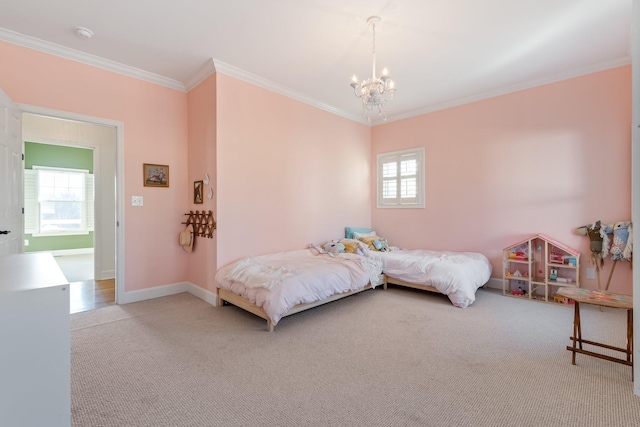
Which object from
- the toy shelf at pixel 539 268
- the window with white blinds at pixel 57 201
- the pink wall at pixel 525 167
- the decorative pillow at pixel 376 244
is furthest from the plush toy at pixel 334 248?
the window with white blinds at pixel 57 201

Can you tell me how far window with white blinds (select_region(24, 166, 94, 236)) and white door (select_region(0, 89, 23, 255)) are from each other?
488 centimetres

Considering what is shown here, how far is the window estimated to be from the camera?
16.6 ft

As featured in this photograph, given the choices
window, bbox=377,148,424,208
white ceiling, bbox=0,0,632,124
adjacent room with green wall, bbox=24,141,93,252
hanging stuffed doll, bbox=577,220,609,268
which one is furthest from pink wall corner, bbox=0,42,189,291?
hanging stuffed doll, bbox=577,220,609,268

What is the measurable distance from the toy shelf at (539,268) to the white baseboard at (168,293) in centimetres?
382

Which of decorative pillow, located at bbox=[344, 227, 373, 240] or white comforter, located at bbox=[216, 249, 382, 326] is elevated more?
decorative pillow, located at bbox=[344, 227, 373, 240]

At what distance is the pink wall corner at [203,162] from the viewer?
139 inches

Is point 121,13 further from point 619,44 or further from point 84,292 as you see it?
point 619,44

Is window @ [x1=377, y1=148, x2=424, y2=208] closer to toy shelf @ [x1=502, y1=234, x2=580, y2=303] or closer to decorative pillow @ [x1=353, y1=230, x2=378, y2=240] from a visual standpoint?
decorative pillow @ [x1=353, y1=230, x2=378, y2=240]

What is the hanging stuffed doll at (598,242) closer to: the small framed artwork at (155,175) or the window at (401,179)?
the window at (401,179)

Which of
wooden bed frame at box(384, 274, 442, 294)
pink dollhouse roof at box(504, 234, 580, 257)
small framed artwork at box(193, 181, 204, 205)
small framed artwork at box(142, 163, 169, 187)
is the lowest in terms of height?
wooden bed frame at box(384, 274, 442, 294)

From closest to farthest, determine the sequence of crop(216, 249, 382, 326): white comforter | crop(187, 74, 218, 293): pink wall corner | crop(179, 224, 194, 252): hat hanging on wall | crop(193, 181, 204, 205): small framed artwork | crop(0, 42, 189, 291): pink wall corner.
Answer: crop(216, 249, 382, 326): white comforter → crop(0, 42, 189, 291): pink wall corner → crop(187, 74, 218, 293): pink wall corner → crop(193, 181, 204, 205): small framed artwork → crop(179, 224, 194, 252): hat hanging on wall

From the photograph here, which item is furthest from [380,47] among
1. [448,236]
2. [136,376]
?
[136,376]

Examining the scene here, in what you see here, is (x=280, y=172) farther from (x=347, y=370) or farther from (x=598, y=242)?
(x=598, y=242)

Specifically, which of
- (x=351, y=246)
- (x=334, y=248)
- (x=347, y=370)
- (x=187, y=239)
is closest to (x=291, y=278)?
(x=347, y=370)
